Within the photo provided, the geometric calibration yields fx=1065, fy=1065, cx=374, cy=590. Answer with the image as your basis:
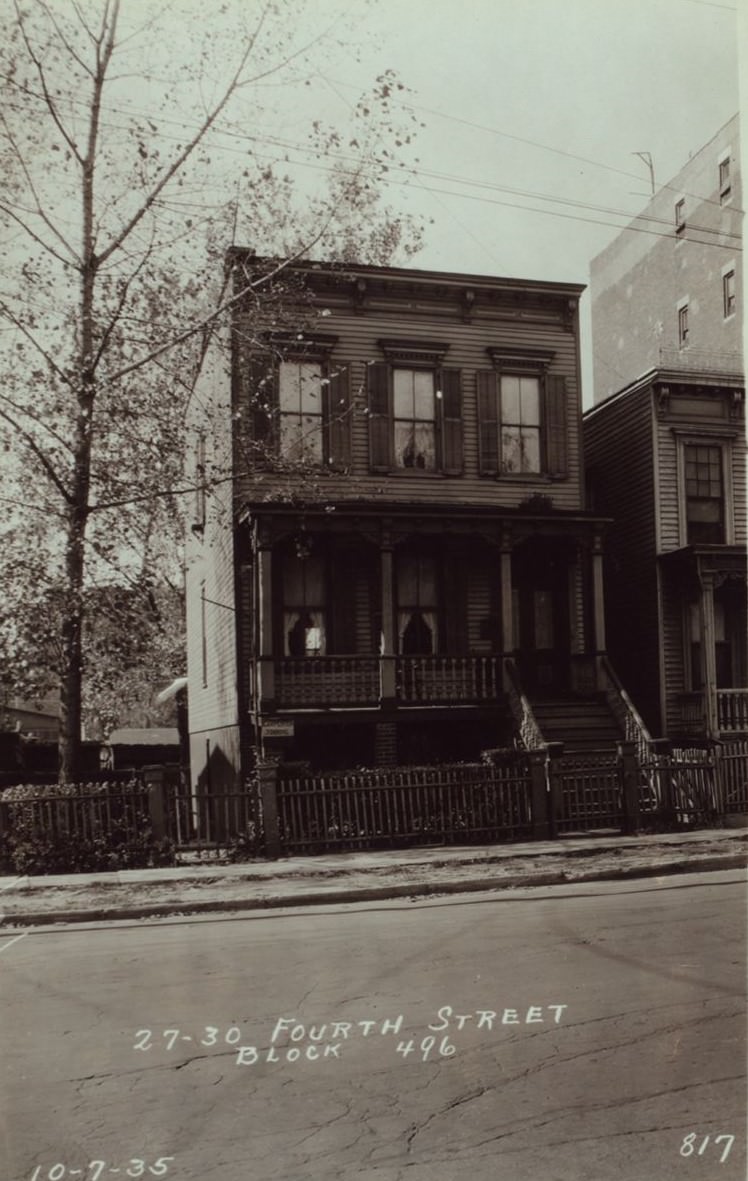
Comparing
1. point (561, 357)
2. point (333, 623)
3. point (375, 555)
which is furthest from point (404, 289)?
point (333, 623)

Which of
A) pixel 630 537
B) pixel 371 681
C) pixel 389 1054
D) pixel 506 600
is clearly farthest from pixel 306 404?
pixel 389 1054

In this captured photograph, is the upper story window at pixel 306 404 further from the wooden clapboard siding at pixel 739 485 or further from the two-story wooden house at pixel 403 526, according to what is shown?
the wooden clapboard siding at pixel 739 485

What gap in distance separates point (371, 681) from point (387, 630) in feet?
3.21

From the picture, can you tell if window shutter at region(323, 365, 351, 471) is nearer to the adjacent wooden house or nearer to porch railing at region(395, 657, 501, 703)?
porch railing at region(395, 657, 501, 703)

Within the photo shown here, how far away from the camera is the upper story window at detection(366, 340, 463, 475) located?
2006 cm

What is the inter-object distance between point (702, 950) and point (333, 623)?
12.7m

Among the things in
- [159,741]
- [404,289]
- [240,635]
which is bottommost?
[159,741]

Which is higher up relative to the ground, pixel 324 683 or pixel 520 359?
pixel 520 359

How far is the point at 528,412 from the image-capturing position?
21.1 meters

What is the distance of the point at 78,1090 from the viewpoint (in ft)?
17.3

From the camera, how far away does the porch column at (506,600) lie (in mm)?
18953

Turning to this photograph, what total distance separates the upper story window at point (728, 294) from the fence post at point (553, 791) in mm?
16419

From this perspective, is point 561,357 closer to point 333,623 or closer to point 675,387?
point 675,387

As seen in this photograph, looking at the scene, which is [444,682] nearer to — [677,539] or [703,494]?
[677,539]
